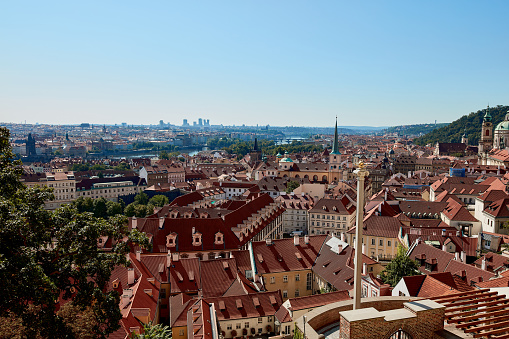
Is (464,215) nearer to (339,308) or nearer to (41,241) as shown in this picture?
(339,308)

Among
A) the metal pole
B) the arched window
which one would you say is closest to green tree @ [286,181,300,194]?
the metal pole

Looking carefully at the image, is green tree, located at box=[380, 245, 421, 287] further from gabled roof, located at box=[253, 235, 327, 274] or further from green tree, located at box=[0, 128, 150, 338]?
green tree, located at box=[0, 128, 150, 338]

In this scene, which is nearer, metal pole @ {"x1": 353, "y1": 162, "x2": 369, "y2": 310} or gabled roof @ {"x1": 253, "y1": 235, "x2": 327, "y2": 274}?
metal pole @ {"x1": 353, "y1": 162, "x2": 369, "y2": 310}

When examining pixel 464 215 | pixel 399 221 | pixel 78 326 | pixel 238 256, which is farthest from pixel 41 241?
pixel 464 215

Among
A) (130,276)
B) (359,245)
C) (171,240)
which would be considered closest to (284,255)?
(171,240)

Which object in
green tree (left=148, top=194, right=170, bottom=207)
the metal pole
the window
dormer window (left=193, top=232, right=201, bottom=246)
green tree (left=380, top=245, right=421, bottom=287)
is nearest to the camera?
the metal pole

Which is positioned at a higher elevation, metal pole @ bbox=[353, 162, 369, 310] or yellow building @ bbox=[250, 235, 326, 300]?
metal pole @ bbox=[353, 162, 369, 310]

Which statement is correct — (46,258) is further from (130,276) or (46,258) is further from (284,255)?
(284,255)

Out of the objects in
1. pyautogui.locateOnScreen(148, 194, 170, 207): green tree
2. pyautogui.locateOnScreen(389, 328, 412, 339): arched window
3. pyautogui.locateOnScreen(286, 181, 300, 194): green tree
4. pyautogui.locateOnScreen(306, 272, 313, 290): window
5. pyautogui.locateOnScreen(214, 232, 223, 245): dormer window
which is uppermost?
pyautogui.locateOnScreen(389, 328, 412, 339): arched window

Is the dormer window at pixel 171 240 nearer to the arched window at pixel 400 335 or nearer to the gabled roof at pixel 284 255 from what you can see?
the gabled roof at pixel 284 255
